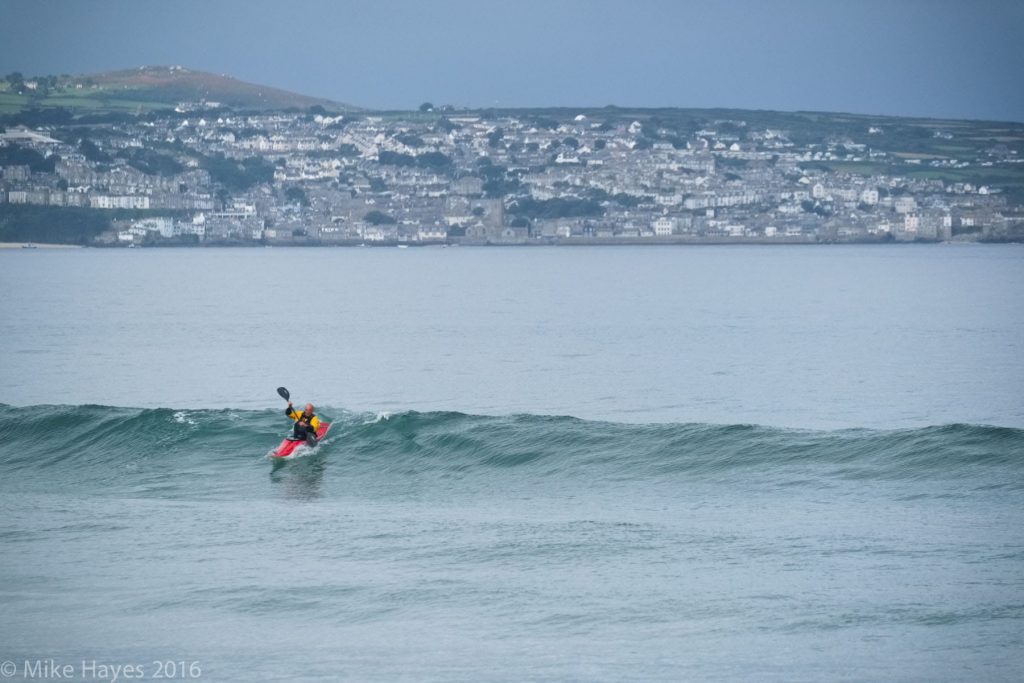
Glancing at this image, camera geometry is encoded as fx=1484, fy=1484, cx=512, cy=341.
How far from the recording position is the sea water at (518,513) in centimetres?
1578

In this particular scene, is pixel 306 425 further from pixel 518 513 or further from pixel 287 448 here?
pixel 518 513

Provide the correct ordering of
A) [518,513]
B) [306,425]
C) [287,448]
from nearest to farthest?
[518,513]
[306,425]
[287,448]

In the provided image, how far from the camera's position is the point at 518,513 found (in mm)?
23188

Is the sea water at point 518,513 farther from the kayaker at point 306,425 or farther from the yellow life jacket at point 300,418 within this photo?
the yellow life jacket at point 300,418

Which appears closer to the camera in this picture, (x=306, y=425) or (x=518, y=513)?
(x=518, y=513)

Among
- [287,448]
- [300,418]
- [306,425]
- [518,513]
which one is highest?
[300,418]

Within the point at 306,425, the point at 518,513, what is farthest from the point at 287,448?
the point at 518,513

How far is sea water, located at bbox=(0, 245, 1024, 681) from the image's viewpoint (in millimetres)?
15781

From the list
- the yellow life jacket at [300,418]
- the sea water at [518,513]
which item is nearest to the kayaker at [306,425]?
the yellow life jacket at [300,418]

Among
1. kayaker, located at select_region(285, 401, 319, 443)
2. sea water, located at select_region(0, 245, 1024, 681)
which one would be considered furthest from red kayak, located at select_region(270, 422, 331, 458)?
sea water, located at select_region(0, 245, 1024, 681)

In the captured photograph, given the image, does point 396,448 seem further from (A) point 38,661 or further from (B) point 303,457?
(A) point 38,661

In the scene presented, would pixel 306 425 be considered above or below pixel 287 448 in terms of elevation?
above

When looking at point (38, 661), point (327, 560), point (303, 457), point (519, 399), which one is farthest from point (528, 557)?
point (519, 399)

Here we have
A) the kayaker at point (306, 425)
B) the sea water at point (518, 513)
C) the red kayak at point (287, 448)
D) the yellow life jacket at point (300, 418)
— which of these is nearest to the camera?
the sea water at point (518, 513)
